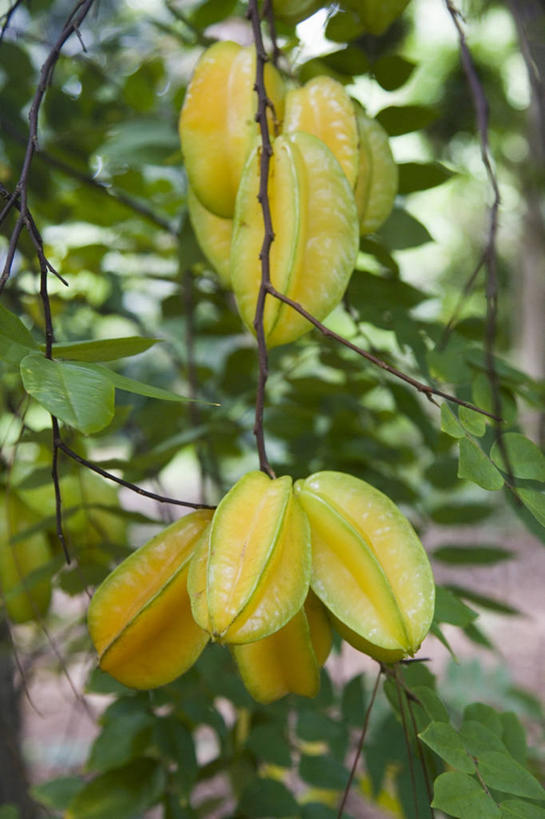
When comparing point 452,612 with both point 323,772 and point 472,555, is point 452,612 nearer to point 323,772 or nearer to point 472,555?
point 323,772

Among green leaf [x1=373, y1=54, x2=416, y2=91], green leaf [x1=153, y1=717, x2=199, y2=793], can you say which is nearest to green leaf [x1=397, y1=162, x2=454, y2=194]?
green leaf [x1=373, y1=54, x2=416, y2=91]

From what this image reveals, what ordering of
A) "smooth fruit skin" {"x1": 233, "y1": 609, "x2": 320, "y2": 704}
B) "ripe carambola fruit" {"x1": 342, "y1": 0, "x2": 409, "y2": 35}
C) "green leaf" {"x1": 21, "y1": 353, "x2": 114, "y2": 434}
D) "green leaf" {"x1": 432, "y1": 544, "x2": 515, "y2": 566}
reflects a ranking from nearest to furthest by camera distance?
"green leaf" {"x1": 21, "y1": 353, "x2": 114, "y2": 434} → "smooth fruit skin" {"x1": 233, "y1": 609, "x2": 320, "y2": 704} → "ripe carambola fruit" {"x1": 342, "y1": 0, "x2": 409, "y2": 35} → "green leaf" {"x1": 432, "y1": 544, "x2": 515, "y2": 566}

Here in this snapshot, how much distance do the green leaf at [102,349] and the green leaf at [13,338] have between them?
3 centimetres

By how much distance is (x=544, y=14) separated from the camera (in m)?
1.07

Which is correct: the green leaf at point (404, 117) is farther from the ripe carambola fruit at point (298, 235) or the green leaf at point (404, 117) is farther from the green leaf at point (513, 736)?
the green leaf at point (513, 736)

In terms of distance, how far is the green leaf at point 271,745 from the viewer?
3.18 feet

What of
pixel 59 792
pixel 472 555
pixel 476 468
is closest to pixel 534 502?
pixel 476 468

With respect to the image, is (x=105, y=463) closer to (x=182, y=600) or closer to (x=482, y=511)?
(x=182, y=600)

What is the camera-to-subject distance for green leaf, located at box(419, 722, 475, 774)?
1.85 ft

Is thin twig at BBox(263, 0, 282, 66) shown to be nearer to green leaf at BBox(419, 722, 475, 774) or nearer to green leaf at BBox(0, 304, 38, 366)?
green leaf at BBox(0, 304, 38, 366)

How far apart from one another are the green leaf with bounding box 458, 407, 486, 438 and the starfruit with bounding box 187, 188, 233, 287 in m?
0.30

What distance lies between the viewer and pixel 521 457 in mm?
627

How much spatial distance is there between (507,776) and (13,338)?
49 centimetres

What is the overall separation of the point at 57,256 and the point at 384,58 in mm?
808
